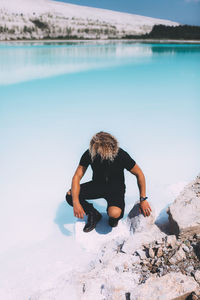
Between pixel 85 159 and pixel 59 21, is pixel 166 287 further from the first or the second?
pixel 59 21

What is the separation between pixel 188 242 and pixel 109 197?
681 millimetres

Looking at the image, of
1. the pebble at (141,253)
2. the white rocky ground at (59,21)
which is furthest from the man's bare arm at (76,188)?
the white rocky ground at (59,21)

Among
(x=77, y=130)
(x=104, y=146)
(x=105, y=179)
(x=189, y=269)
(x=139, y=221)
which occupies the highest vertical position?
(x=104, y=146)

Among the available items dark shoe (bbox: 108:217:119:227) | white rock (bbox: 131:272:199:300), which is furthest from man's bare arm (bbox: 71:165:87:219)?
white rock (bbox: 131:272:199:300)

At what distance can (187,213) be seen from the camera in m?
1.82

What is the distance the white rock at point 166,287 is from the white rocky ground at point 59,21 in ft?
86.7

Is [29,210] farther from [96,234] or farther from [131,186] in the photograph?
[131,186]

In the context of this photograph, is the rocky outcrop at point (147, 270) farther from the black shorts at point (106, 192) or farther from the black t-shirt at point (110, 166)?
the black t-shirt at point (110, 166)

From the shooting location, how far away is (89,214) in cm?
213

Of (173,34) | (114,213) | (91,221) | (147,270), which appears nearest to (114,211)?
(114,213)

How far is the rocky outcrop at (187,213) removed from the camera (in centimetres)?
168

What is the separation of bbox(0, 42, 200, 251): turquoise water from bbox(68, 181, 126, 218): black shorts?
45 cm

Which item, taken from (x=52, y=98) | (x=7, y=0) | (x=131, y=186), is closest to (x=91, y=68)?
(x=52, y=98)

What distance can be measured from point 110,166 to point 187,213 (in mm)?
640
